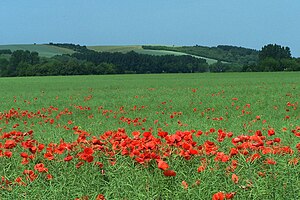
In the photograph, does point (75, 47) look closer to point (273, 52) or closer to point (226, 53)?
point (226, 53)

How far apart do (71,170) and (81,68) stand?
84.6 meters

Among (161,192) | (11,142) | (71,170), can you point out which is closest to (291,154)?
(161,192)

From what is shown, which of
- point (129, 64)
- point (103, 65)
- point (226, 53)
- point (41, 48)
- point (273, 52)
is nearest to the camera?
point (103, 65)

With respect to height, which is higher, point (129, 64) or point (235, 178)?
point (235, 178)

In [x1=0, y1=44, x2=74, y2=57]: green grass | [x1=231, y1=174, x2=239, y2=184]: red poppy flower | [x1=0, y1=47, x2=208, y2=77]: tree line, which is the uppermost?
[x1=231, y1=174, x2=239, y2=184]: red poppy flower

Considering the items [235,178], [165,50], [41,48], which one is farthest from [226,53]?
[235,178]

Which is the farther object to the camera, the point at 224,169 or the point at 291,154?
the point at 291,154

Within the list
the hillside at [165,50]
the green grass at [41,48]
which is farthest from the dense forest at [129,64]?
the green grass at [41,48]

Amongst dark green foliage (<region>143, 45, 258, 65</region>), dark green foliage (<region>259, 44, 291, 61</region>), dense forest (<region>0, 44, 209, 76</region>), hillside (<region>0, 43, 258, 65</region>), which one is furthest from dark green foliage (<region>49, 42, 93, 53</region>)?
dark green foliage (<region>259, 44, 291, 61</region>)

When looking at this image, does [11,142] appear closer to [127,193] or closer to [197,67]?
[127,193]

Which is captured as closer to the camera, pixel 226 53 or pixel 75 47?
pixel 226 53

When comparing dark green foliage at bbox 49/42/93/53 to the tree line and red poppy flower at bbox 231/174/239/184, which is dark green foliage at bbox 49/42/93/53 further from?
red poppy flower at bbox 231/174/239/184

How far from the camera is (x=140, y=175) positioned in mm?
4238

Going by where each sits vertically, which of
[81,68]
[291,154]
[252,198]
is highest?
[291,154]
